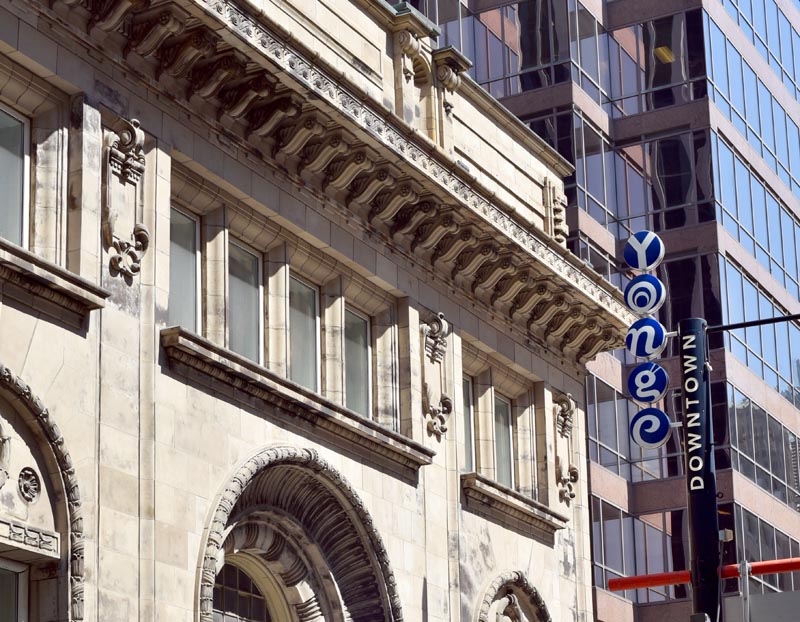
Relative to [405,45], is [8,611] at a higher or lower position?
lower

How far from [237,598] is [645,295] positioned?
1108 centimetres

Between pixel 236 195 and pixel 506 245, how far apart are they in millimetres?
6790

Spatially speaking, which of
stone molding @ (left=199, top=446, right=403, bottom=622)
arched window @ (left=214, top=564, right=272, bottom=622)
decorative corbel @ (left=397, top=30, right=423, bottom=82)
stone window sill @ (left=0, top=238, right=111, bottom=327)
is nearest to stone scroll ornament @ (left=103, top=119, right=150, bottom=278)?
stone window sill @ (left=0, top=238, right=111, bottom=327)

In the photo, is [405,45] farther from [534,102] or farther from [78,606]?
[534,102]

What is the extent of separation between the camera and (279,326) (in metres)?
27.2

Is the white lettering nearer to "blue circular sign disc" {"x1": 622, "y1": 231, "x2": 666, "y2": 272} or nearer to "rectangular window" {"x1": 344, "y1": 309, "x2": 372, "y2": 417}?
"blue circular sign disc" {"x1": 622, "y1": 231, "x2": 666, "y2": 272}

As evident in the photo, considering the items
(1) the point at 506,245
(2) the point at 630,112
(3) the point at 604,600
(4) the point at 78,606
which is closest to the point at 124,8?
(4) the point at 78,606

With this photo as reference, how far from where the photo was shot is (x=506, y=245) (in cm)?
3178

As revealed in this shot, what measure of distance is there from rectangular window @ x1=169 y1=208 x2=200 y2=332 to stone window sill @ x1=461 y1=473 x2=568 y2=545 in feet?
23.3

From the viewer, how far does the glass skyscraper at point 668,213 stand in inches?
2106

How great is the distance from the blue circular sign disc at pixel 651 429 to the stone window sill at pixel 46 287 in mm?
14025

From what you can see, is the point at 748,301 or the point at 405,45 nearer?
the point at 405,45

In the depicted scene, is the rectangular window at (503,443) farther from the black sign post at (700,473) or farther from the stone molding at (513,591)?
the black sign post at (700,473)

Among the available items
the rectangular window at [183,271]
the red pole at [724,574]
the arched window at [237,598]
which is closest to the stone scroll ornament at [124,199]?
the rectangular window at [183,271]
